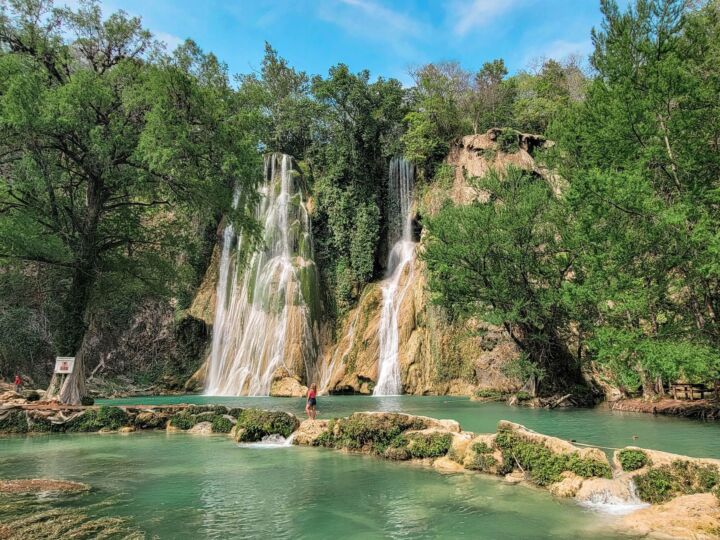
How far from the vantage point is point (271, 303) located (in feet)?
104

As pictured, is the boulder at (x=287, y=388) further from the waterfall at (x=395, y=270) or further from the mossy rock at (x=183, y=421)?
the mossy rock at (x=183, y=421)

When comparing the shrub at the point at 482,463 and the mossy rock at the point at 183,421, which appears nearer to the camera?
the shrub at the point at 482,463

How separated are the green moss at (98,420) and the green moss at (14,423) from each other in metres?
1.17

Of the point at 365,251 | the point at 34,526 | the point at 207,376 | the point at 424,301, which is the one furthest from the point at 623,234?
the point at 207,376

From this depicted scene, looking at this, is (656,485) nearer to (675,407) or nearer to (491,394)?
(675,407)

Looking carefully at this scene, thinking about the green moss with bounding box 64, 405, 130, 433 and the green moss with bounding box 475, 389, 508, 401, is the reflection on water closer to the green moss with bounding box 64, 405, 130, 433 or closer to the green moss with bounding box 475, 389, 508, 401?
the green moss with bounding box 64, 405, 130, 433

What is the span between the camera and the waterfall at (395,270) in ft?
92.9

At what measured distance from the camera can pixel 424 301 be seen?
2895 cm

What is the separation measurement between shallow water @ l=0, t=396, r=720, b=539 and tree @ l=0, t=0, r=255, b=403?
633 cm

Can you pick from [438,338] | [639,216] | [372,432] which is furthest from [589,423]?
[438,338]

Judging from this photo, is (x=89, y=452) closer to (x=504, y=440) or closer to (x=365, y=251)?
(x=504, y=440)

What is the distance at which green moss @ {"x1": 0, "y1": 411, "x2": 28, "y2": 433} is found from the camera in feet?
51.6

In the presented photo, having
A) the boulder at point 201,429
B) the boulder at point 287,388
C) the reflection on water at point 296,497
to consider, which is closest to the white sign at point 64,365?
the boulder at point 201,429

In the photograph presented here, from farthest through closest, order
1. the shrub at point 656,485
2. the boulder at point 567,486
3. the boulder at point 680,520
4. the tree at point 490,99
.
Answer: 1. the tree at point 490,99
2. the boulder at point 567,486
3. the shrub at point 656,485
4. the boulder at point 680,520
